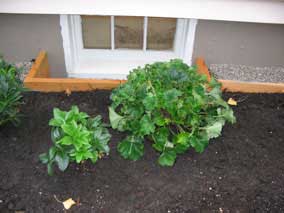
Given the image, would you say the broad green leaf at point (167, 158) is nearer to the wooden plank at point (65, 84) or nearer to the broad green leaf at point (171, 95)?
the broad green leaf at point (171, 95)

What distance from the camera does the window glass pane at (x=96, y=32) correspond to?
6.64ft

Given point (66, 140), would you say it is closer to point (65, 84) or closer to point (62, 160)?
point (62, 160)

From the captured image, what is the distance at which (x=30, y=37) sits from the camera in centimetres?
193

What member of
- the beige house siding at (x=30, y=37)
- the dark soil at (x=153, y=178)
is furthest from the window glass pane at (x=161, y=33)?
the dark soil at (x=153, y=178)

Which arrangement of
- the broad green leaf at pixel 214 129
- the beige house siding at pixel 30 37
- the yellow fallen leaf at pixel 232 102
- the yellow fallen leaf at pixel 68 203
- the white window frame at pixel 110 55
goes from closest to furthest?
the yellow fallen leaf at pixel 68 203 < the broad green leaf at pixel 214 129 < the yellow fallen leaf at pixel 232 102 < the beige house siding at pixel 30 37 < the white window frame at pixel 110 55

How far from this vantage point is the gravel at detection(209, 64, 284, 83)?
1.99 metres

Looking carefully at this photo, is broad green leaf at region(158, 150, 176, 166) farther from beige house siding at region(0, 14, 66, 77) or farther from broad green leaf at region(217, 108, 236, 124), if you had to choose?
beige house siding at region(0, 14, 66, 77)

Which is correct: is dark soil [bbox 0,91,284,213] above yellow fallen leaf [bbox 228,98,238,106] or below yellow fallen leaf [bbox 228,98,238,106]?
below

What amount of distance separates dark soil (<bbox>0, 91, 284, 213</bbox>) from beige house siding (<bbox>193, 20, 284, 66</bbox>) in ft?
1.88

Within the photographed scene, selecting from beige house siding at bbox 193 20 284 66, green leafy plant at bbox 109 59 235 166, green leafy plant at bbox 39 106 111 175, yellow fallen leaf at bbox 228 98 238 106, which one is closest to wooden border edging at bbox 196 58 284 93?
yellow fallen leaf at bbox 228 98 238 106

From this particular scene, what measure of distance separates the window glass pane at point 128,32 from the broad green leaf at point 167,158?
986 millimetres

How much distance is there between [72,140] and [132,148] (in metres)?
0.31

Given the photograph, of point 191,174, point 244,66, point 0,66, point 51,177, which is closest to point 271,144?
point 191,174

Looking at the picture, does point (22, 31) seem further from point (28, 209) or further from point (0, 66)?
point (28, 209)
